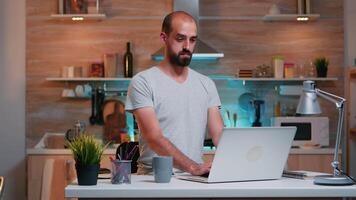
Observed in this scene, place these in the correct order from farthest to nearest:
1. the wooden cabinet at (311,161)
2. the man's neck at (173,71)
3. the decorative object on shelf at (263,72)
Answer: the decorative object on shelf at (263,72)
the wooden cabinet at (311,161)
the man's neck at (173,71)

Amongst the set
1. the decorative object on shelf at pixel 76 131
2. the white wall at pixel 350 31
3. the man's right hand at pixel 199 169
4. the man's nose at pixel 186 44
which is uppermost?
the white wall at pixel 350 31

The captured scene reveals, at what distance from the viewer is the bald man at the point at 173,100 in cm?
315

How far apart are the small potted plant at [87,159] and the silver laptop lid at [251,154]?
1.44 ft

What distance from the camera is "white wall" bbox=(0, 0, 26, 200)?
6102 millimetres

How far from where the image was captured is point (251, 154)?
2.64 m

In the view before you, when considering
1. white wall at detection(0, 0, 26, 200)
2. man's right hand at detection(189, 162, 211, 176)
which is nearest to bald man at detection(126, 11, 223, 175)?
man's right hand at detection(189, 162, 211, 176)

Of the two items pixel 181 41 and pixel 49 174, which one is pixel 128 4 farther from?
pixel 181 41

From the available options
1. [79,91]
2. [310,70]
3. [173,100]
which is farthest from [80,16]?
[173,100]

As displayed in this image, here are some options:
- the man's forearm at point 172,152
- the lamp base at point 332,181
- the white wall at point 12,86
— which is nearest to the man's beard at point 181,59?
the man's forearm at point 172,152

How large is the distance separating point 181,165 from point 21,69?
3530 mm

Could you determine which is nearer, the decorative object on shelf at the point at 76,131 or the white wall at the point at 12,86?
the decorative object on shelf at the point at 76,131

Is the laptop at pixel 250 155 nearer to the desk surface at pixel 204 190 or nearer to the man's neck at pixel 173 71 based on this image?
the desk surface at pixel 204 190

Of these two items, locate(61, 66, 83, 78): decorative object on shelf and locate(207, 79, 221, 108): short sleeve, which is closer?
locate(207, 79, 221, 108): short sleeve

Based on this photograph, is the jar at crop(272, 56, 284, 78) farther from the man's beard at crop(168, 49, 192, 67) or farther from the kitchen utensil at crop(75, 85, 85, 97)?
the man's beard at crop(168, 49, 192, 67)
